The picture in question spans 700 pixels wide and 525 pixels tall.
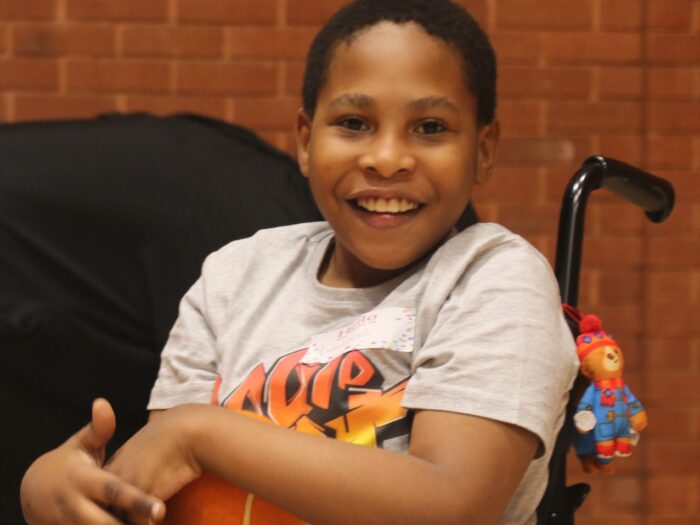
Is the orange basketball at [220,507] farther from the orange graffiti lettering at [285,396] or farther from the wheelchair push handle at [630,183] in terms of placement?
the wheelchair push handle at [630,183]

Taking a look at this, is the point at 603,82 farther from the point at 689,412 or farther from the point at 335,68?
the point at 335,68

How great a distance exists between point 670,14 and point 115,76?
1404 millimetres

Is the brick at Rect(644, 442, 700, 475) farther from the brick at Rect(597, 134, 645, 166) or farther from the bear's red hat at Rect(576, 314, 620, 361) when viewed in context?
the bear's red hat at Rect(576, 314, 620, 361)

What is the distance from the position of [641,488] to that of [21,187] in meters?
1.73

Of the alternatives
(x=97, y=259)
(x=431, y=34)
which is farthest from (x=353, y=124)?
(x=97, y=259)

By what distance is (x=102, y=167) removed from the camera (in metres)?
1.82

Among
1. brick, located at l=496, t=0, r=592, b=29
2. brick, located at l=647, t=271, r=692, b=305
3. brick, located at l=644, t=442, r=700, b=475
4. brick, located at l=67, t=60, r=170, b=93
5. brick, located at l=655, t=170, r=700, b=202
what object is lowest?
brick, located at l=644, t=442, r=700, b=475

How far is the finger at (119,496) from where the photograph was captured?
3.39 feet

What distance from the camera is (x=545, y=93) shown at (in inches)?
101

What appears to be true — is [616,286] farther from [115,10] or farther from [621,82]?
[115,10]

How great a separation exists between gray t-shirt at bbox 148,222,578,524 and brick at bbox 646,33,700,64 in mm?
1542

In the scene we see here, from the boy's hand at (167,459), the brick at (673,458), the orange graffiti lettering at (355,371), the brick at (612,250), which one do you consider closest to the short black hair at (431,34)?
the orange graffiti lettering at (355,371)

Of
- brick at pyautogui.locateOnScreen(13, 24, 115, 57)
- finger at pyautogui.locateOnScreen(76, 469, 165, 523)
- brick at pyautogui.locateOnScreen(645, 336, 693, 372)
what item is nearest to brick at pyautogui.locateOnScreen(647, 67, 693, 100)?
brick at pyautogui.locateOnScreen(645, 336, 693, 372)

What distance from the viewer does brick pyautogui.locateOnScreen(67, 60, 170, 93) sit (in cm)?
254
